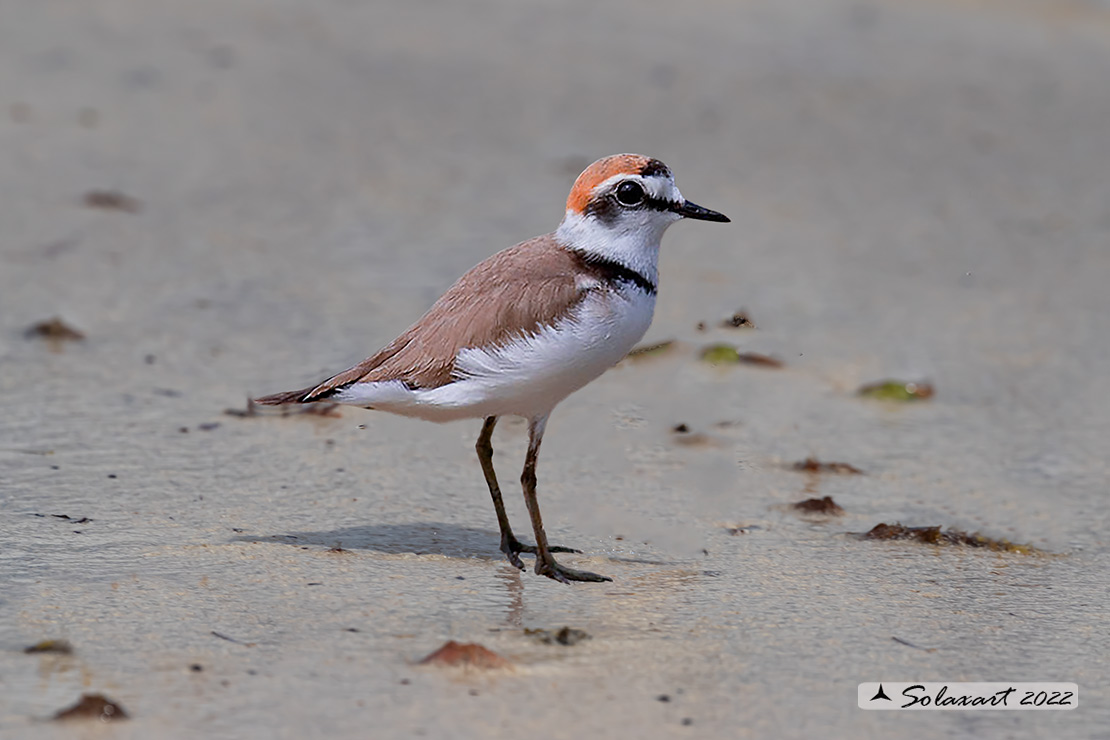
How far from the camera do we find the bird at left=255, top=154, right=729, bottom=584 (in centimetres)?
432

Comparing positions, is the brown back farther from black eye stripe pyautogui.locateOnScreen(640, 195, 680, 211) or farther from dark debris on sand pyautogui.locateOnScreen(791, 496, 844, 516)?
dark debris on sand pyautogui.locateOnScreen(791, 496, 844, 516)

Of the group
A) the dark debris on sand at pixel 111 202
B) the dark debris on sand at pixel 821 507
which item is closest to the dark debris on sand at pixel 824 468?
the dark debris on sand at pixel 821 507

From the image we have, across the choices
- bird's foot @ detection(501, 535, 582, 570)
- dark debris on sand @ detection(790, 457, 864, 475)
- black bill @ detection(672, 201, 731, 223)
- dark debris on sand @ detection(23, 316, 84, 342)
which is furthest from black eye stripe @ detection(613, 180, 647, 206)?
dark debris on sand @ detection(23, 316, 84, 342)

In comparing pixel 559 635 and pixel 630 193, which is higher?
pixel 630 193

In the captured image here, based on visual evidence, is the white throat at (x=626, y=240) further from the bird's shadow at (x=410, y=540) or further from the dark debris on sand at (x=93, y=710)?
the dark debris on sand at (x=93, y=710)

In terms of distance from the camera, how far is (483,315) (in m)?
4.45

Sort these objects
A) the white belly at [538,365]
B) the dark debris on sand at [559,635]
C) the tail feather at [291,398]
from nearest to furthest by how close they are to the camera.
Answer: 1. the dark debris on sand at [559,635]
2. the white belly at [538,365]
3. the tail feather at [291,398]

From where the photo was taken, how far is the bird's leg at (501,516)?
4.60 metres

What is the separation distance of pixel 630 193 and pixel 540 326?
52cm

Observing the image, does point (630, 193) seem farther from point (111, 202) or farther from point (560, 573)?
point (111, 202)

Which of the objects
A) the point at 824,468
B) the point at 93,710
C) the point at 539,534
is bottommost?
the point at 93,710

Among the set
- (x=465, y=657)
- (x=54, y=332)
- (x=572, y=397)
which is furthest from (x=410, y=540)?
(x=54, y=332)

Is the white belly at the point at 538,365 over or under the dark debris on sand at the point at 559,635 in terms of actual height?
over

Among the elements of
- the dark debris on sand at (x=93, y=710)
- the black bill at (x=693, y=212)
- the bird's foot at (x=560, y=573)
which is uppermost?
the black bill at (x=693, y=212)
